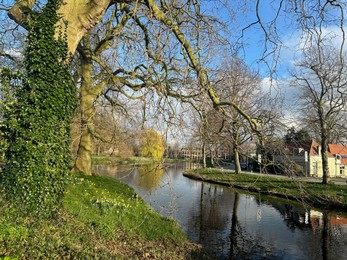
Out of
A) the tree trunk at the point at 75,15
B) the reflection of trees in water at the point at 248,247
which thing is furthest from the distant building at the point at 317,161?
the tree trunk at the point at 75,15

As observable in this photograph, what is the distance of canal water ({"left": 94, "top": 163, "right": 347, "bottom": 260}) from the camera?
30.4 ft

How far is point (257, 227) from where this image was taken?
12.1 meters

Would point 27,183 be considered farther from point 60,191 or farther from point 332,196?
point 332,196

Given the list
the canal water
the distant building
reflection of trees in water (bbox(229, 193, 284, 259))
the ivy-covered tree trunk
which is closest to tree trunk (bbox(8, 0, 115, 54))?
the ivy-covered tree trunk

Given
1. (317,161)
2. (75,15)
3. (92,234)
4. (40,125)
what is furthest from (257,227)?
(317,161)

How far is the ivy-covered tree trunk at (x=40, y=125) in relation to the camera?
5.86 metres

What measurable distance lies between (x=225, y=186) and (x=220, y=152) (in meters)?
19.1

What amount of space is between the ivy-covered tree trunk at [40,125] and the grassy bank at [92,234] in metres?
0.42

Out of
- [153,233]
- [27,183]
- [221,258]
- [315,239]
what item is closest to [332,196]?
[315,239]

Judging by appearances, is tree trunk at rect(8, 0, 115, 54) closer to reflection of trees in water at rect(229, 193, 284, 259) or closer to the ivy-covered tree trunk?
the ivy-covered tree trunk

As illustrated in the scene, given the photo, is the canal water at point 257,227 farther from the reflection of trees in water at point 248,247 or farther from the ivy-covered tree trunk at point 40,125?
the ivy-covered tree trunk at point 40,125

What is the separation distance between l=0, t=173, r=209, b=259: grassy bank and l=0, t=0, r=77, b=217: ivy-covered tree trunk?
1.36 feet

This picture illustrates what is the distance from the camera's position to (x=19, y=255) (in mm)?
4012

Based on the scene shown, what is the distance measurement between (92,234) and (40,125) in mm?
2281
